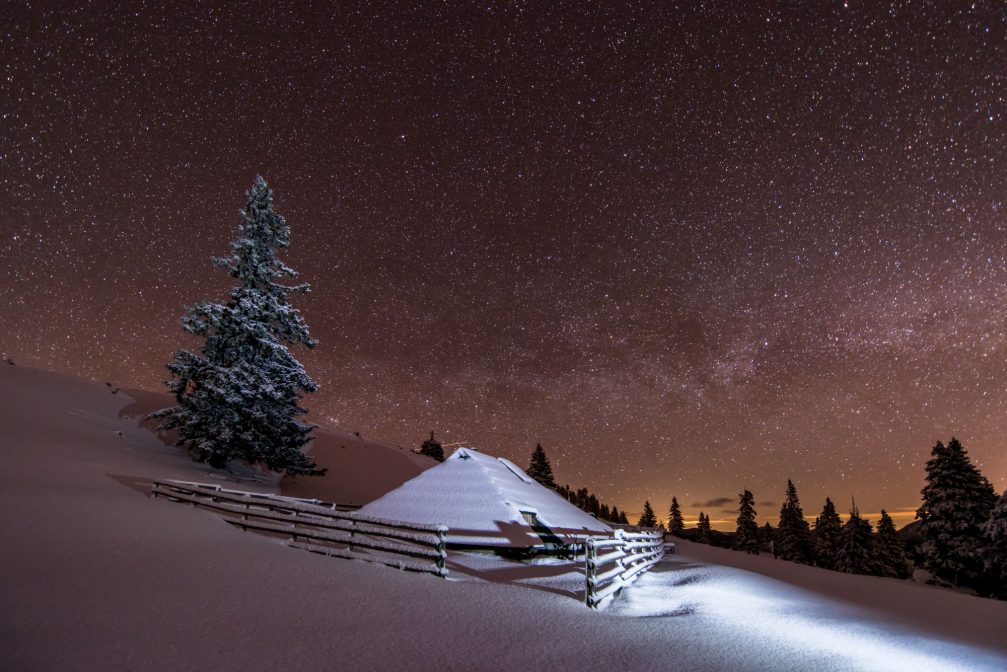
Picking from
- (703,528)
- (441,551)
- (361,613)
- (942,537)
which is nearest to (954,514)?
(942,537)

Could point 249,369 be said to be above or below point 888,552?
above

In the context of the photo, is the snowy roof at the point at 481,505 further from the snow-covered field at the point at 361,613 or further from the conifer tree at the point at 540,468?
the conifer tree at the point at 540,468

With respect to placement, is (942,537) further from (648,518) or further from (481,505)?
(648,518)

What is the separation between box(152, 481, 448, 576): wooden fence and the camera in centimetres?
1103

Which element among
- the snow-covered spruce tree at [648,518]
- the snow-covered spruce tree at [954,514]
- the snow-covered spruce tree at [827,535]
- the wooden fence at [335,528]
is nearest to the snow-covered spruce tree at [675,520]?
the snow-covered spruce tree at [648,518]

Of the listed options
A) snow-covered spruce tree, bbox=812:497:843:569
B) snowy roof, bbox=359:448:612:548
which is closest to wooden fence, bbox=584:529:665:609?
snowy roof, bbox=359:448:612:548

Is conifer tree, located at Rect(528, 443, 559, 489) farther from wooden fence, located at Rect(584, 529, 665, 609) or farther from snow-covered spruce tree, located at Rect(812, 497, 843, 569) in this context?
wooden fence, located at Rect(584, 529, 665, 609)

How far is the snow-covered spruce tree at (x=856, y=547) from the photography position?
4819cm

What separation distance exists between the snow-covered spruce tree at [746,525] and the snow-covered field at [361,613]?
210 ft

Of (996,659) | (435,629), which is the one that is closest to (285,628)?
(435,629)

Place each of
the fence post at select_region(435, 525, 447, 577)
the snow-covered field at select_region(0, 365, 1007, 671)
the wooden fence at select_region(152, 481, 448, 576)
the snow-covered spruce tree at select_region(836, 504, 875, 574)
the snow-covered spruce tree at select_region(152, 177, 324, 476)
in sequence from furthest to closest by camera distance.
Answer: the snow-covered spruce tree at select_region(836, 504, 875, 574) < the snow-covered spruce tree at select_region(152, 177, 324, 476) < the wooden fence at select_region(152, 481, 448, 576) < the fence post at select_region(435, 525, 447, 577) < the snow-covered field at select_region(0, 365, 1007, 671)

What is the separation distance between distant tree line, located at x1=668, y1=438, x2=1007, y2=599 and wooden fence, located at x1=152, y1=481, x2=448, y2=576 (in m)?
25.4

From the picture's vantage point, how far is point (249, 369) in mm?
25625

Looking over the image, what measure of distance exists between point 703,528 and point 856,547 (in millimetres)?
57027
